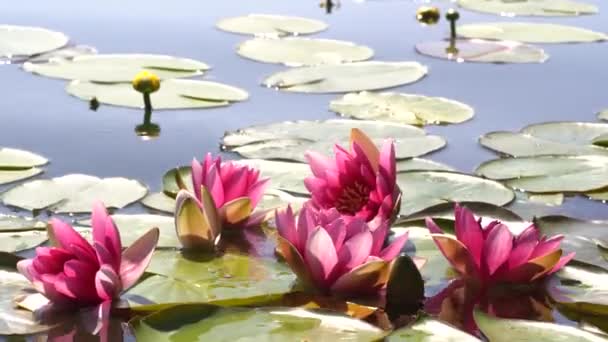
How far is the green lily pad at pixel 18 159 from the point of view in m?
2.11

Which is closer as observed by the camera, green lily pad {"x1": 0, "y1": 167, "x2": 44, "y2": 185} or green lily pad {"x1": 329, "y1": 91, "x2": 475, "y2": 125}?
green lily pad {"x1": 0, "y1": 167, "x2": 44, "y2": 185}

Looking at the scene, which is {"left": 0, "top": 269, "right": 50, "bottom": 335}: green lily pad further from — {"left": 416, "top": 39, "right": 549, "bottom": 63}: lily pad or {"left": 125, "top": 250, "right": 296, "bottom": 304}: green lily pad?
{"left": 416, "top": 39, "right": 549, "bottom": 63}: lily pad

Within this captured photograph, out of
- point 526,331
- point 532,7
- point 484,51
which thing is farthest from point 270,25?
point 526,331

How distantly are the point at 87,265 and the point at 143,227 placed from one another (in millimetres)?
321

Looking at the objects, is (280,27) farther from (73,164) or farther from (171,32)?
(73,164)

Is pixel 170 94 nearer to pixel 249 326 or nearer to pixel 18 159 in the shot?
pixel 18 159

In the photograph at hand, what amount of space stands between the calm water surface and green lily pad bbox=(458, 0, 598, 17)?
0.36ft

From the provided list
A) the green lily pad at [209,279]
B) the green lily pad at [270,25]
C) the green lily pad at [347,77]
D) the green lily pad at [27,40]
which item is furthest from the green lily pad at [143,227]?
the green lily pad at [270,25]

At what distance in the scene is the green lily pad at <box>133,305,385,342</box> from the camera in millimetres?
1338

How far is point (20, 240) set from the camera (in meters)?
1.72

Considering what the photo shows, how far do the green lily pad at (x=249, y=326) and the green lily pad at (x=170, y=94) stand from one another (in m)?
1.31

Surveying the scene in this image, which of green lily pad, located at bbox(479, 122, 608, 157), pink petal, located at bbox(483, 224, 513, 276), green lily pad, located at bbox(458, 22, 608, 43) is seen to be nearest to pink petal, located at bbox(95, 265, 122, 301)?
pink petal, located at bbox(483, 224, 513, 276)

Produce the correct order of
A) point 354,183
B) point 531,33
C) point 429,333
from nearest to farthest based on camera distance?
1. point 429,333
2. point 354,183
3. point 531,33

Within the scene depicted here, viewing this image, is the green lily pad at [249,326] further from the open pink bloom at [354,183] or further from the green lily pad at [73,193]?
the green lily pad at [73,193]
